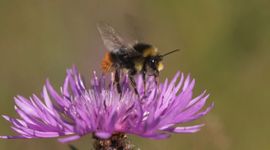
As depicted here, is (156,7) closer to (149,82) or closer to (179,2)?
(179,2)

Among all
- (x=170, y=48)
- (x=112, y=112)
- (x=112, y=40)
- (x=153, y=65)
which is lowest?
(x=170, y=48)

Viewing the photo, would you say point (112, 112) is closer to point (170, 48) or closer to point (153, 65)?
point (153, 65)

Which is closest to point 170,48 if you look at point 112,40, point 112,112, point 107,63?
point 107,63

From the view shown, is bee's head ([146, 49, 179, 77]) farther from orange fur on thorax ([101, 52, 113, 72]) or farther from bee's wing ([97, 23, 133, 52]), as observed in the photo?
orange fur on thorax ([101, 52, 113, 72])

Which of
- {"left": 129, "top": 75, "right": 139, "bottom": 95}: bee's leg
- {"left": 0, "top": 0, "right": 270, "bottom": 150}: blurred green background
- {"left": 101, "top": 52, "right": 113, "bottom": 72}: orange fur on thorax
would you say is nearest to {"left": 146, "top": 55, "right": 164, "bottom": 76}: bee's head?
{"left": 129, "top": 75, "right": 139, "bottom": 95}: bee's leg

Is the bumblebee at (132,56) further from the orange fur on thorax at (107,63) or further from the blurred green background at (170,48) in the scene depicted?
the blurred green background at (170,48)

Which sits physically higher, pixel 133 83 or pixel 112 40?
pixel 112 40
